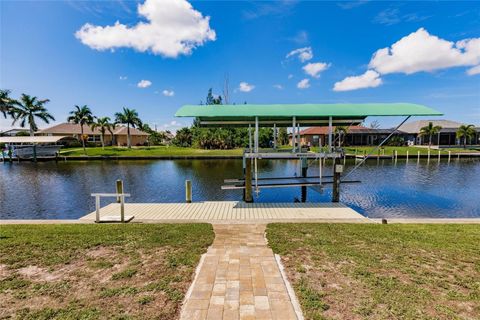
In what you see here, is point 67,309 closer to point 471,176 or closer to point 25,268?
point 25,268

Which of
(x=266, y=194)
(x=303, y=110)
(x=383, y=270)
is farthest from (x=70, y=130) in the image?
(x=383, y=270)

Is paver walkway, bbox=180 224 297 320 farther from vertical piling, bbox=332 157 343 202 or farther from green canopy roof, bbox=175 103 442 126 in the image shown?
vertical piling, bbox=332 157 343 202

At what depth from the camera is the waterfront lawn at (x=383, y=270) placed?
3.92m

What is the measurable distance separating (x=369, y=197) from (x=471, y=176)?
14080 millimetres

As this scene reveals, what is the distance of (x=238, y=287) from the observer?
4512mm

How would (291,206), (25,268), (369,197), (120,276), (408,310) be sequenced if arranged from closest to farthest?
(408,310)
(120,276)
(25,268)
(291,206)
(369,197)

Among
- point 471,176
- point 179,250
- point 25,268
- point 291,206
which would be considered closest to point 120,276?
point 179,250

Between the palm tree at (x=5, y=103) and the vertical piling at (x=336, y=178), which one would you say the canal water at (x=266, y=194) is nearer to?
the vertical piling at (x=336, y=178)

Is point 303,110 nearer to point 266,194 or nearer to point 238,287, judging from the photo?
point 266,194

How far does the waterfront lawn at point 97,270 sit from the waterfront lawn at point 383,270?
224cm

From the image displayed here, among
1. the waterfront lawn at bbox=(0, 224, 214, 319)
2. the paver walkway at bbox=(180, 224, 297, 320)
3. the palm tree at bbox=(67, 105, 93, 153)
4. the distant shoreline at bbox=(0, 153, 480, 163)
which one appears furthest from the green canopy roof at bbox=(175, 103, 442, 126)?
the palm tree at bbox=(67, 105, 93, 153)

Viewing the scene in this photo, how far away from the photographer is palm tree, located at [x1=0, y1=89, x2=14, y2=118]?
143ft

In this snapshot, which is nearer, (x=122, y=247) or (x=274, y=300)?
(x=274, y=300)

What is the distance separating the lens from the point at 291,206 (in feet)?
37.1
